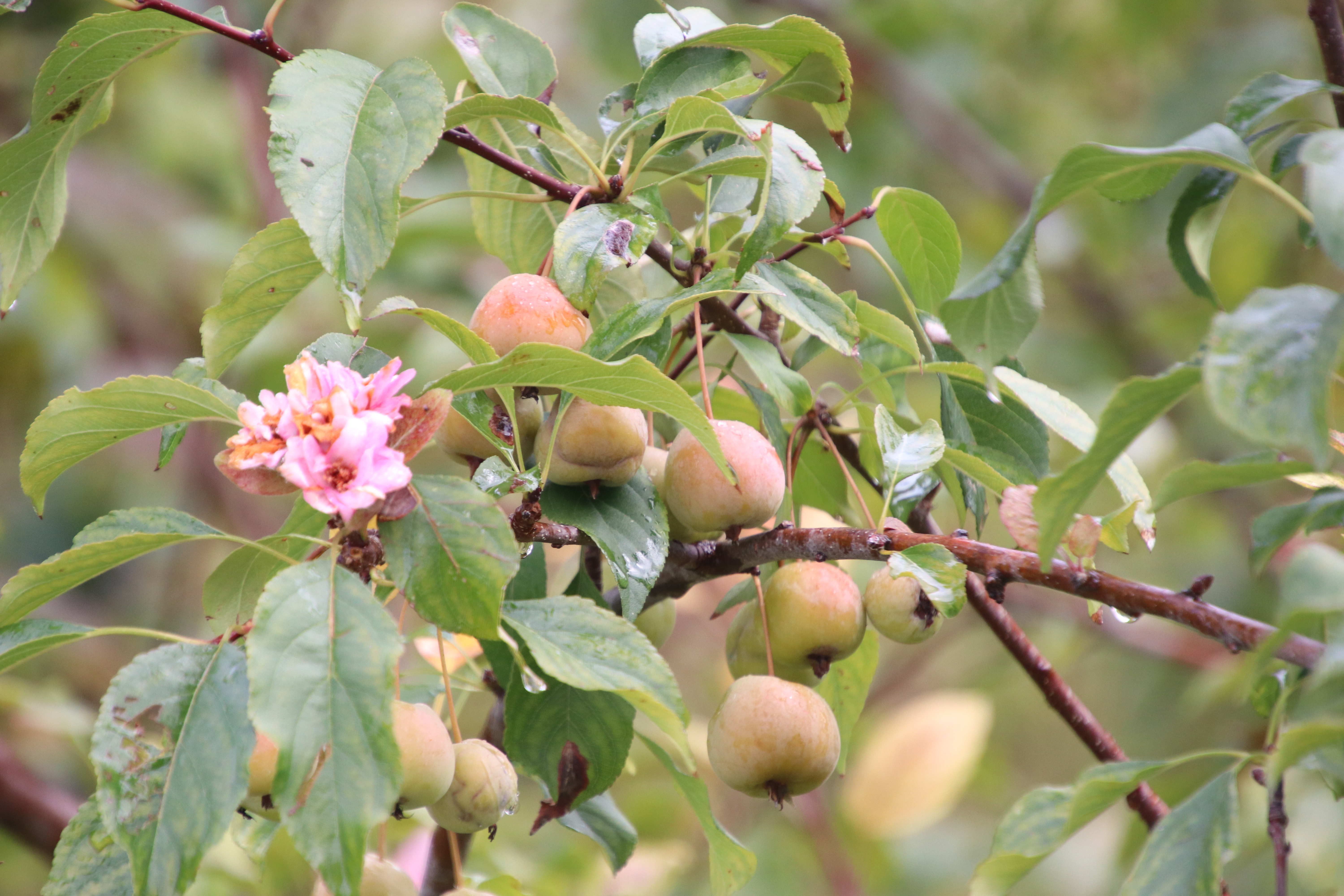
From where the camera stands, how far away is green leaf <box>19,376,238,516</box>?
0.51 metres

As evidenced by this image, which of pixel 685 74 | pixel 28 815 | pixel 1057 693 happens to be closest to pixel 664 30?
pixel 685 74

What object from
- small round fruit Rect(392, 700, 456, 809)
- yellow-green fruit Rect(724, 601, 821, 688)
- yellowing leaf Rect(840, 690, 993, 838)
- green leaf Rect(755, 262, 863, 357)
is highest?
green leaf Rect(755, 262, 863, 357)

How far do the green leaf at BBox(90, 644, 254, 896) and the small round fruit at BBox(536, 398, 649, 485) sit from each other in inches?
7.5

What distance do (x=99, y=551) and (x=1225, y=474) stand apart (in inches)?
20.0

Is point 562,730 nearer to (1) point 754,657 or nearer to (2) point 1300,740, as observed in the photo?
(1) point 754,657

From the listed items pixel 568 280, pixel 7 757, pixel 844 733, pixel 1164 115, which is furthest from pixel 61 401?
pixel 1164 115

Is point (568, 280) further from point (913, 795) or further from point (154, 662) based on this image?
point (913, 795)

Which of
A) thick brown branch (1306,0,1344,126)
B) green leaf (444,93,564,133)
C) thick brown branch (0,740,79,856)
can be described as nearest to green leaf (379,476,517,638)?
green leaf (444,93,564,133)

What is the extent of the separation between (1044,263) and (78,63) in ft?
6.17

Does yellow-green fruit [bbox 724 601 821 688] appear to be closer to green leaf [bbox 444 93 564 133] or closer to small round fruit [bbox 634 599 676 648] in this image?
small round fruit [bbox 634 599 676 648]

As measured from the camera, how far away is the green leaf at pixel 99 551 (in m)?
0.50

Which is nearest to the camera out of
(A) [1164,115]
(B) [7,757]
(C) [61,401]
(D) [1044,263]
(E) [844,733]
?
(C) [61,401]

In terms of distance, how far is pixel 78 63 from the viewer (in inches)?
24.3

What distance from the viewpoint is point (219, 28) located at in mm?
597
